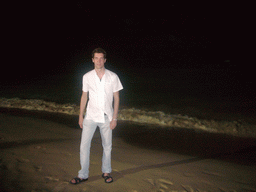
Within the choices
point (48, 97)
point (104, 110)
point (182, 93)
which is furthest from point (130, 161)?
point (182, 93)

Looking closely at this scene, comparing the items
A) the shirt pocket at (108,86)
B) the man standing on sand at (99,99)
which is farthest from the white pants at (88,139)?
the shirt pocket at (108,86)

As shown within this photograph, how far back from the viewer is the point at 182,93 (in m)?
16.8

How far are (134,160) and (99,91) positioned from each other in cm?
214

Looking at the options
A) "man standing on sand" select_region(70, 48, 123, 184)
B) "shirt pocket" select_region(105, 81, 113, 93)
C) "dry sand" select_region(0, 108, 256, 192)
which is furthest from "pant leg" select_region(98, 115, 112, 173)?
"dry sand" select_region(0, 108, 256, 192)

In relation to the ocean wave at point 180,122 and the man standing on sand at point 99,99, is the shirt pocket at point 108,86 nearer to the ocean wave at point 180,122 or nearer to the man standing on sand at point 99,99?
the man standing on sand at point 99,99

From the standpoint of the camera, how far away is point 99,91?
331 centimetres

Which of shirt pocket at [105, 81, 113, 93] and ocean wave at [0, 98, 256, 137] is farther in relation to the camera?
ocean wave at [0, 98, 256, 137]

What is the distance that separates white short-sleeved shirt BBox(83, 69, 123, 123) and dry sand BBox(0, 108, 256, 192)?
42.9 inches

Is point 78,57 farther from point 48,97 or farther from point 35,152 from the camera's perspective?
point 35,152

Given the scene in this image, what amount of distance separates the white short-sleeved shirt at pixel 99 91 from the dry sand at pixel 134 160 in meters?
1.09

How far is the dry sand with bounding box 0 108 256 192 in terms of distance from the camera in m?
3.66

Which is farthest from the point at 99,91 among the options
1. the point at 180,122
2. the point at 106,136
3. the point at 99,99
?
the point at 180,122

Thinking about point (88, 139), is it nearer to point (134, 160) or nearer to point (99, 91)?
point (99, 91)

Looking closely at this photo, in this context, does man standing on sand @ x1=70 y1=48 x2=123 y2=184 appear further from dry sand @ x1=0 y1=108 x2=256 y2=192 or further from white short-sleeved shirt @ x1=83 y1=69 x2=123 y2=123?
dry sand @ x1=0 y1=108 x2=256 y2=192
